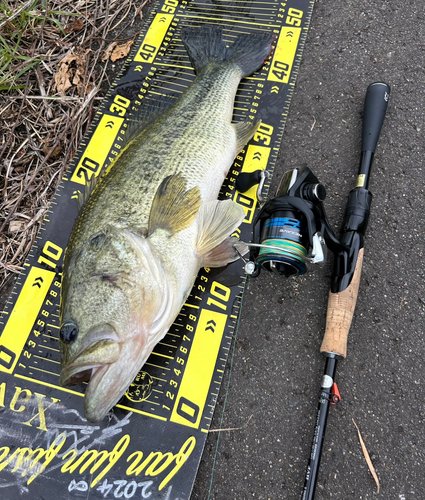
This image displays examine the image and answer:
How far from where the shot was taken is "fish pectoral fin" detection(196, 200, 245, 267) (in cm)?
237

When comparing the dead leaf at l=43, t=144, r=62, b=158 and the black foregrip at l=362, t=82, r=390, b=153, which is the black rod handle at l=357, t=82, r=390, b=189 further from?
the dead leaf at l=43, t=144, r=62, b=158

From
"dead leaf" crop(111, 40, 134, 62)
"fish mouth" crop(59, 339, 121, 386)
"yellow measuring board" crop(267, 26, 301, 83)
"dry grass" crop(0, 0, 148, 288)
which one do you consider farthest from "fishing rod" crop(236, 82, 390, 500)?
"dead leaf" crop(111, 40, 134, 62)

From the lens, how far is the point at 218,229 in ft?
7.81

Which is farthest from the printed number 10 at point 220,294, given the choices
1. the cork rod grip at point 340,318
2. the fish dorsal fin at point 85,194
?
the fish dorsal fin at point 85,194

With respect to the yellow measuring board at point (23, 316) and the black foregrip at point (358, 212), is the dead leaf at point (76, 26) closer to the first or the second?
the yellow measuring board at point (23, 316)

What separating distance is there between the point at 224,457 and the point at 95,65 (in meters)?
3.46

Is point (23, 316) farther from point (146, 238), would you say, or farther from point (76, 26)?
point (76, 26)

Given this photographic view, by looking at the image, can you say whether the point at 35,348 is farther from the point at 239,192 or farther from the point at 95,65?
the point at 95,65

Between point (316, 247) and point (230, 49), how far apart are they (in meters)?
2.07

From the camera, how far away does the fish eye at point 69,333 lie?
1.85m

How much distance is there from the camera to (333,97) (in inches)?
119

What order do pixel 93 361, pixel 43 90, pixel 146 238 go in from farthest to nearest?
pixel 43 90
pixel 146 238
pixel 93 361

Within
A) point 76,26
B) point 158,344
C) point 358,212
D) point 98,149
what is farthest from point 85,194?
point 76,26

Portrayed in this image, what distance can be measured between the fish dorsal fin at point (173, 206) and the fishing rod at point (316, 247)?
44cm
